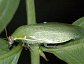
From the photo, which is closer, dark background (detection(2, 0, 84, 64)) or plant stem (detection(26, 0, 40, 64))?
plant stem (detection(26, 0, 40, 64))

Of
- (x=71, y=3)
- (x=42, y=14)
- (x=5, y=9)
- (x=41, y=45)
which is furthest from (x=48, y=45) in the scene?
(x=71, y=3)

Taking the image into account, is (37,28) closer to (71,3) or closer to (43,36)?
(43,36)

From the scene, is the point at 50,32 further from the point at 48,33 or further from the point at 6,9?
the point at 6,9

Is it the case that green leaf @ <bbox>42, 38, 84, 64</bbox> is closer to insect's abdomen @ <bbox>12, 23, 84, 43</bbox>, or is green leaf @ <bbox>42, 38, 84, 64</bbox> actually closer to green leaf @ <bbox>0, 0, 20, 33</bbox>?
insect's abdomen @ <bbox>12, 23, 84, 43</bbox>

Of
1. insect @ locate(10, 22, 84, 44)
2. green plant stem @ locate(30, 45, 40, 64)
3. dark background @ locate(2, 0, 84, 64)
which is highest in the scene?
dark background @ locate(2, 0, 84, 64)

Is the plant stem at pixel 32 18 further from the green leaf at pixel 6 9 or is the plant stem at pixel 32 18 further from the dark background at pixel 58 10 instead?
the dark background at pixel 58 10

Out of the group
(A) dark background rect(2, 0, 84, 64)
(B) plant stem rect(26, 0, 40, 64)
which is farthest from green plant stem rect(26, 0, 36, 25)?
(A) dark background rect(2, 0, 84, 64)

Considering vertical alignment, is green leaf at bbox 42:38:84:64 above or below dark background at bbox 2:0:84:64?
below

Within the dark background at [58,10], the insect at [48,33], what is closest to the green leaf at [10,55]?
the insect at [48,33]
